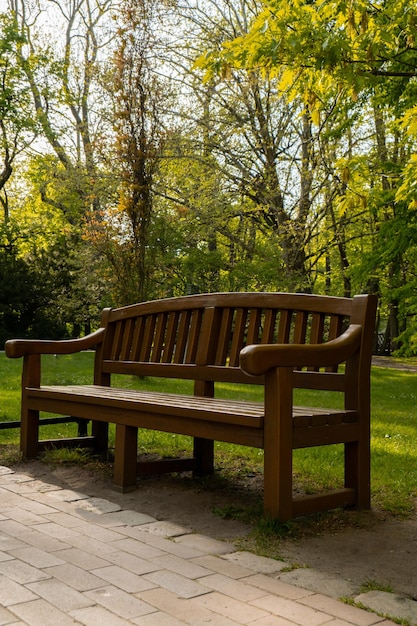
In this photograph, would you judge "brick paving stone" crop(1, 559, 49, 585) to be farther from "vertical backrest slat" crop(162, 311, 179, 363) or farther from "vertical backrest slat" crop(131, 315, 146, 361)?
"vertical backrest slat" crop(131, 315, 146, 361)

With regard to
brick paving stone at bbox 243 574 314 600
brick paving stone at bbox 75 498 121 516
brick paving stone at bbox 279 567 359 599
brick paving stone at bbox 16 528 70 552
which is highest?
brick paving stone at bbox 243 574 314 600

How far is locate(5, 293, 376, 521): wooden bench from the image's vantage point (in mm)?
3406

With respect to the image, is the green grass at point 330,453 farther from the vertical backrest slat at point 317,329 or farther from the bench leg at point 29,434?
the vertical backrest slat at point 317,329

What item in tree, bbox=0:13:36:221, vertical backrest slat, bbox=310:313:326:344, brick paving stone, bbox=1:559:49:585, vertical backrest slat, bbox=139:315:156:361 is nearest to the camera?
brick paving stone, bbox=1:559:49:585

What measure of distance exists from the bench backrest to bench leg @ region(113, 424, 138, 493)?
2.35 feet

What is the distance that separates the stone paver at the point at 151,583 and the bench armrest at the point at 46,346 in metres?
1.87

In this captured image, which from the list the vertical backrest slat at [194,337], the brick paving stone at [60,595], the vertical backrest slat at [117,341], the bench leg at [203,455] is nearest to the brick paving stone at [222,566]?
the brick paving stone at [60,595]

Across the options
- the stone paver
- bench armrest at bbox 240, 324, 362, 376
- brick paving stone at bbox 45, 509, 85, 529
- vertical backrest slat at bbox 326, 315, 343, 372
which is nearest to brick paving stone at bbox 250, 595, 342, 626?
the stone paver

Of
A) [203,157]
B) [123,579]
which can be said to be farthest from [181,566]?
[203,157]

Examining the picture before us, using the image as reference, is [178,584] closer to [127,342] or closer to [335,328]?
[335,328]

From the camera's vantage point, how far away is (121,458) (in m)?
4.34

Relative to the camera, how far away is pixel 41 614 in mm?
2312

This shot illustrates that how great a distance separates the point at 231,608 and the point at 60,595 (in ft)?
2.01

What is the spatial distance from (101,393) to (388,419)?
4528mm
